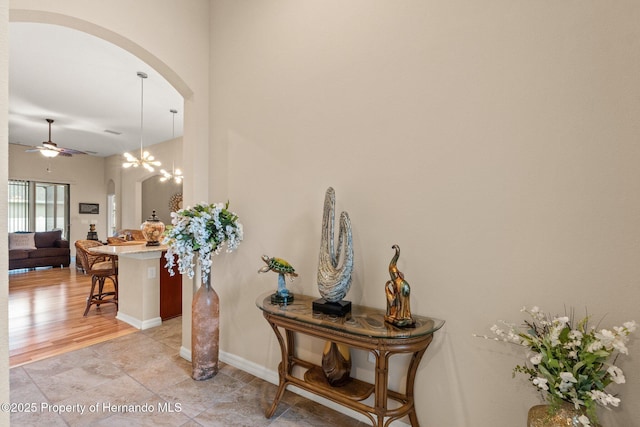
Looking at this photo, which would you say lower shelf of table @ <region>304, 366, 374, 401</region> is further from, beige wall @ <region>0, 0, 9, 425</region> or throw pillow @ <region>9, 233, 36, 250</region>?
throw pillow @ <region>9, 233, 36, 250</region>

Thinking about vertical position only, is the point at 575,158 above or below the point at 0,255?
above

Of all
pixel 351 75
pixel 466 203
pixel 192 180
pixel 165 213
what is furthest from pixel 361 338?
pixel 165 213

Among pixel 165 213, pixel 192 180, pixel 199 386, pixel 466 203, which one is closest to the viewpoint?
pixel 466 203

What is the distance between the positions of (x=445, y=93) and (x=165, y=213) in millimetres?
9830

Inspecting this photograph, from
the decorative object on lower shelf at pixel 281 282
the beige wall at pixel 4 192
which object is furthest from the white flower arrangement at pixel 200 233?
the beige wall at pixel 4 192

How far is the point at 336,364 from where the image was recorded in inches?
74.7

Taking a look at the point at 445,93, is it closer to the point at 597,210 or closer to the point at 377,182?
the point at 377,182

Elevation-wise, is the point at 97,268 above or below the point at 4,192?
below

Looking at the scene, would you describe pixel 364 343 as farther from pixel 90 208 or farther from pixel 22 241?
pixel 90 208

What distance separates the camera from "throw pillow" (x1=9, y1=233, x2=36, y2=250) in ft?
23.9

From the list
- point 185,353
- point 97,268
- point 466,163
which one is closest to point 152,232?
point 97,268

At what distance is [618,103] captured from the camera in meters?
1.32

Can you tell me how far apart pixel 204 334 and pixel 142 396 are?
0.59 m

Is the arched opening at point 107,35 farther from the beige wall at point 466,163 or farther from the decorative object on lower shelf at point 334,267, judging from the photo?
the decorative object on lower shelf at point 334,267
